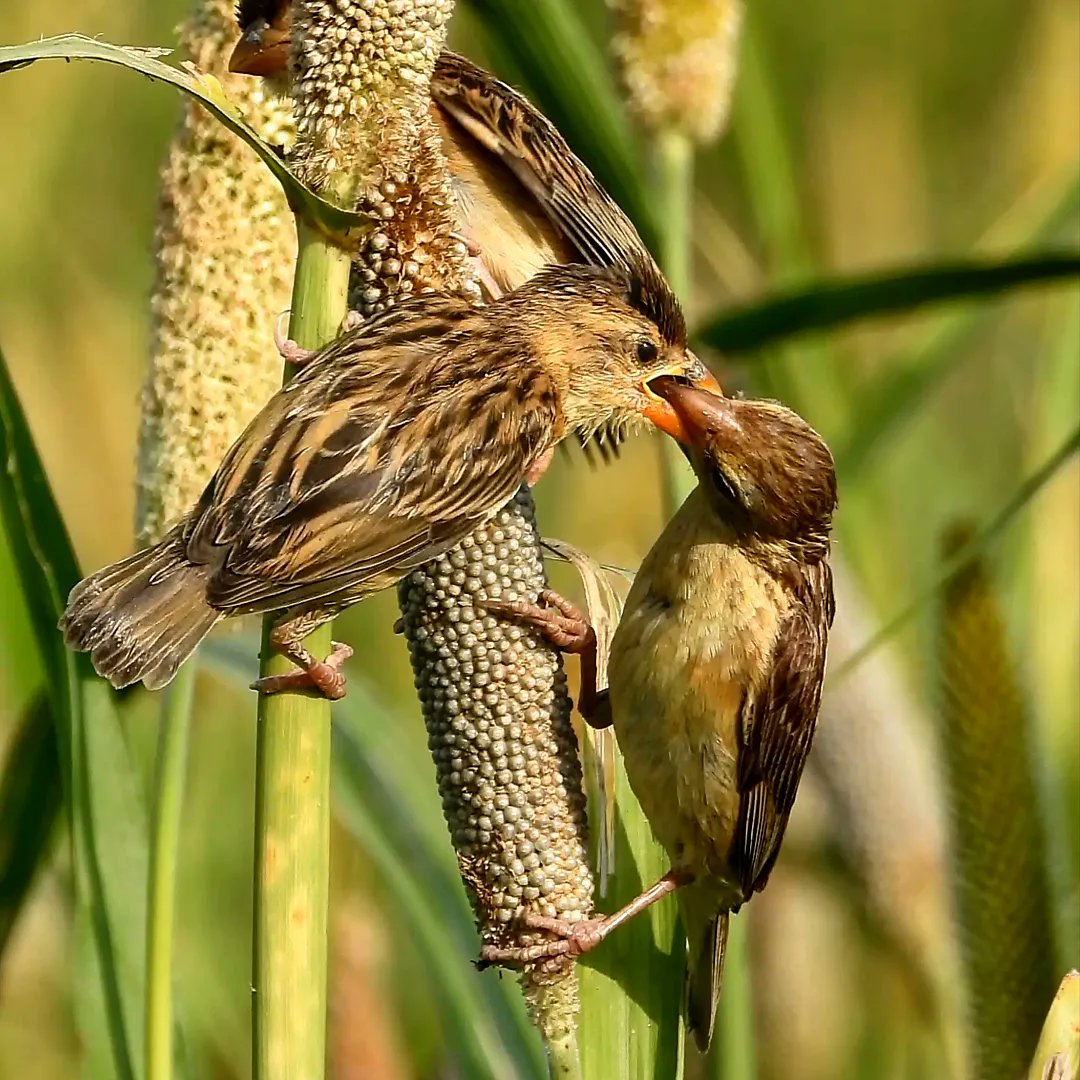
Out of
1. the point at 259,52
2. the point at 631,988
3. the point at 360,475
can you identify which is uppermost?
the point at 259,52

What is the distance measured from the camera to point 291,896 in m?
1.57

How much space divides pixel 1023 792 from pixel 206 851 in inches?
66.7

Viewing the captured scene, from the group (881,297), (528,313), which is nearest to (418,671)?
(528,313)

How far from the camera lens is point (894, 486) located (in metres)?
4.23

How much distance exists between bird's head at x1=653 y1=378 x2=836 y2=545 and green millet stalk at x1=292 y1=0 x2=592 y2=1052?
499mm

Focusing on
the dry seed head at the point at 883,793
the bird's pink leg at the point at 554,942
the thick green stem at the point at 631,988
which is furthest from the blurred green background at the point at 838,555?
the bird's pink leg at the point at 554,942

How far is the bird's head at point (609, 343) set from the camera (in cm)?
241

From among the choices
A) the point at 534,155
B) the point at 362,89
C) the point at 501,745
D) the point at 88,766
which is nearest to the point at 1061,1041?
the point at 501,745

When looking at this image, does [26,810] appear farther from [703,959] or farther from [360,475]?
[703,959]

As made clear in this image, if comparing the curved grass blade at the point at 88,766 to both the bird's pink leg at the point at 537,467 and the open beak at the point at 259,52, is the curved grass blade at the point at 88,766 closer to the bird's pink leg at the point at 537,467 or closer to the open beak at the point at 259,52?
the open beak at the point at 259,52

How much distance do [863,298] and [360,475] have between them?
693 mm

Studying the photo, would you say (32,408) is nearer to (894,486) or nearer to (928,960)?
(894,486)

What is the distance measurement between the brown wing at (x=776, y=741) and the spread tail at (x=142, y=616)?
2.84ft

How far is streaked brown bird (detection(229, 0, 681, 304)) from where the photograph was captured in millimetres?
3215
